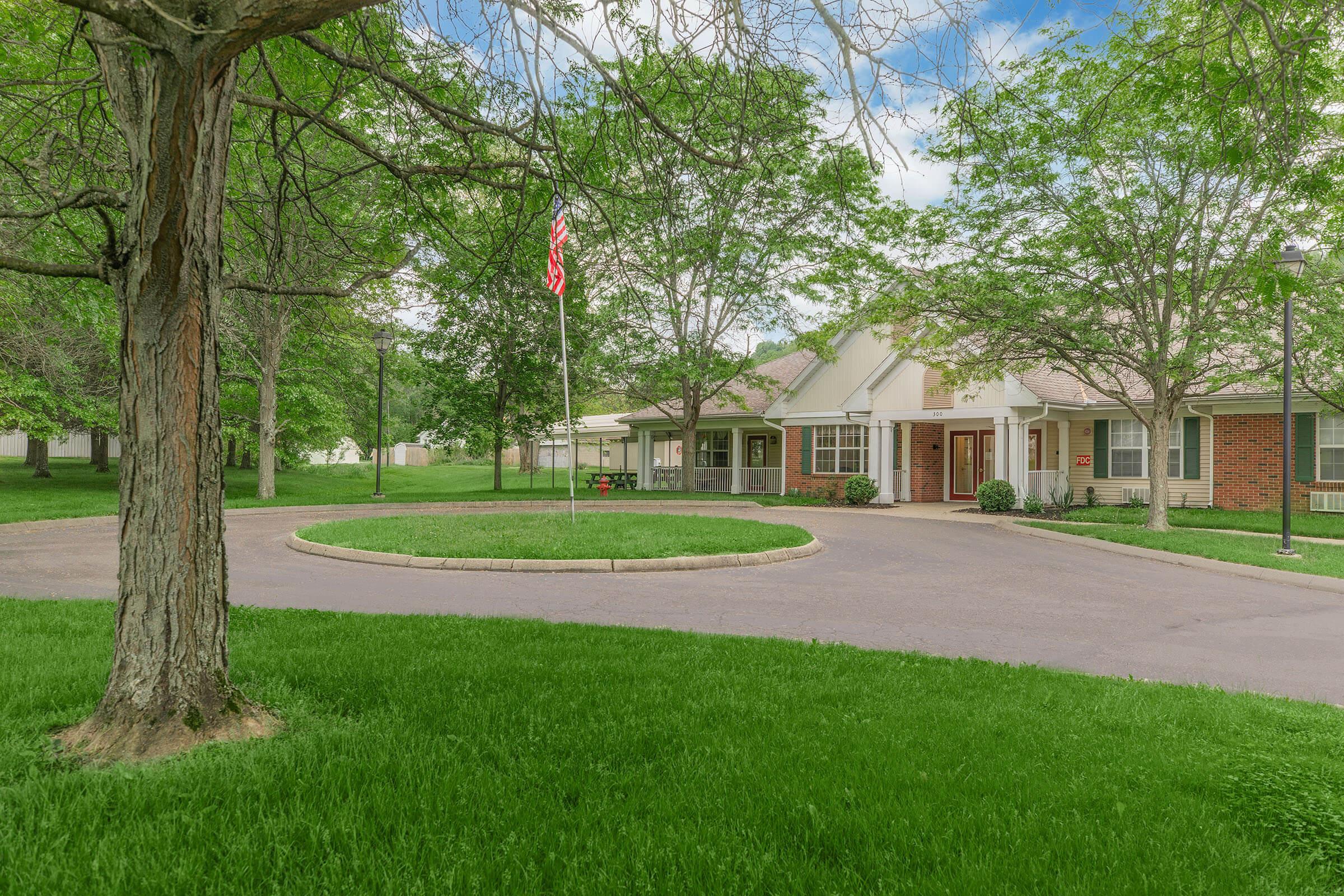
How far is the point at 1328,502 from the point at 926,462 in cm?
1003

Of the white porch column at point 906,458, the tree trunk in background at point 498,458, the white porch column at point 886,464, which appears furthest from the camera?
the tree trunk in background at point 498,458

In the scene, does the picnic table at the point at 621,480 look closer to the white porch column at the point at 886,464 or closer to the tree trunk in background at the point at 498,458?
the tree trunk in background at the point at 498,458

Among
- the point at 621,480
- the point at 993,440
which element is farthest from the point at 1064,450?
the point at 621,480

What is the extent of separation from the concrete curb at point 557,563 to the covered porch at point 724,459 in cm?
1629

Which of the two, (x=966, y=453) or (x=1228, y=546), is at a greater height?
(x=966, y=453)

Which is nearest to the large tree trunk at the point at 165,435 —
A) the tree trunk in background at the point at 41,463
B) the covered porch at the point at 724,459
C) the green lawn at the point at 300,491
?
the green lawn at the point at 300,491

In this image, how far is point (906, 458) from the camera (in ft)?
78.5

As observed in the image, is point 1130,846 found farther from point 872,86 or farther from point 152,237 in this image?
point 152,237

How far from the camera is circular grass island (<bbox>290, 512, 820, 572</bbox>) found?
10.2 meters

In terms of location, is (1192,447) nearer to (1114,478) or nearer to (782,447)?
(1114,478)

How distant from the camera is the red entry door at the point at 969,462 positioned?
24406mm

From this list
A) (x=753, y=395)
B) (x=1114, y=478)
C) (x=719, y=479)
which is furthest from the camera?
(x=753, y=395)

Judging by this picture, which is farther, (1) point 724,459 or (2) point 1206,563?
A: (1) point 724,459

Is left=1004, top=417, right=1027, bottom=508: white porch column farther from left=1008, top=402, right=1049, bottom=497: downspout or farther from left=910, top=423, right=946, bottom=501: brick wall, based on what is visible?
left=910, top=423, right=946, bottom=501: brick wall
